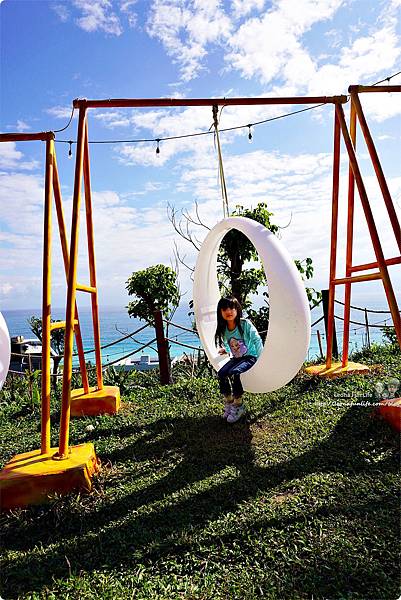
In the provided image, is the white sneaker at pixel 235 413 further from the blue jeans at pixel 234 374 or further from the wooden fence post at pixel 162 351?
the wooden fence post at pixel 162 351

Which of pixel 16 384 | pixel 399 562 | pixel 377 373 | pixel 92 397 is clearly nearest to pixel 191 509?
pixel 399 562

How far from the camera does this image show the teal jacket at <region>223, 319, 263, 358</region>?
13.6 ft

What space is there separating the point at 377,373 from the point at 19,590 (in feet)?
13.0

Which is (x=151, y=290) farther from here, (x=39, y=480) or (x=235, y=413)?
(x=39, y=480)

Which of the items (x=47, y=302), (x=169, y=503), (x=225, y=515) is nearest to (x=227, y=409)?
(x=169, y=503)

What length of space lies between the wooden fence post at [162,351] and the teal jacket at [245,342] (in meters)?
1.68

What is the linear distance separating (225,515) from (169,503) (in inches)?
15.0

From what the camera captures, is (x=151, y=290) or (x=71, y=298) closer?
(x=71, y=298)

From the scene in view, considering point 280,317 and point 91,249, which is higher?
point 91,249

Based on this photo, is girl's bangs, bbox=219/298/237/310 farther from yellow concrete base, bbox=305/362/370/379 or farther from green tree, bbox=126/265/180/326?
green tree, bbox=126/265/180/326

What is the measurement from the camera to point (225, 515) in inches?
103

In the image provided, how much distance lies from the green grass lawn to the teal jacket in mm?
550

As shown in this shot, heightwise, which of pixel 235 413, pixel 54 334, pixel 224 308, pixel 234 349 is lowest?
pixel 235 413

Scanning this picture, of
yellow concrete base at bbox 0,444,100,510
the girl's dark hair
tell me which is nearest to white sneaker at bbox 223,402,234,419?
the girl's dark hair
